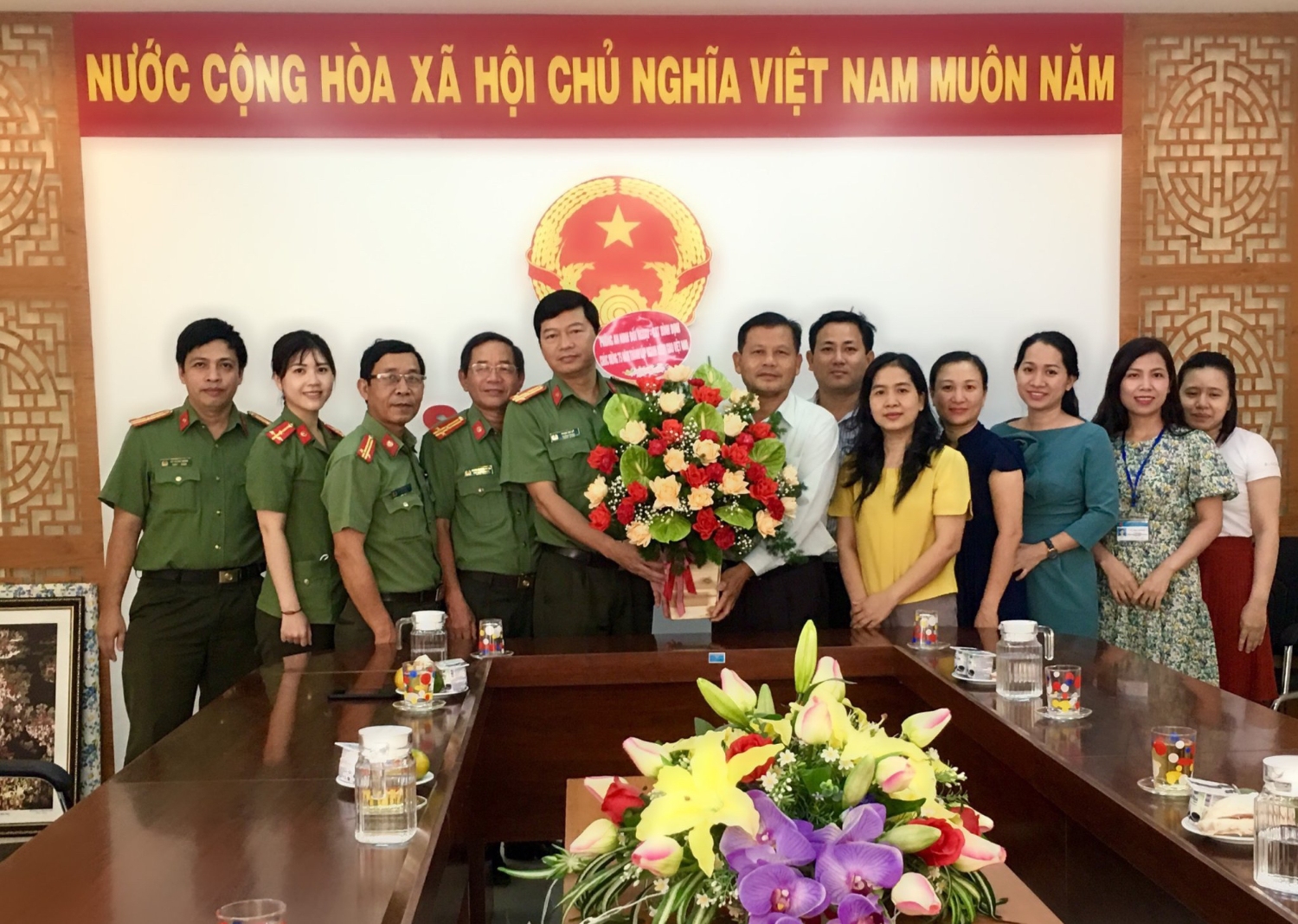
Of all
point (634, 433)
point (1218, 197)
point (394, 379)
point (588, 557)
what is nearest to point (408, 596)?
point (588, 557)

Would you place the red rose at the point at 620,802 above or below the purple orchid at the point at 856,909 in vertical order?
above

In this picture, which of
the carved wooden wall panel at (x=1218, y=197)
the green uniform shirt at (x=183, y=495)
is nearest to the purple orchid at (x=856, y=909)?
the green uniform shirt at (x=183, y=495)

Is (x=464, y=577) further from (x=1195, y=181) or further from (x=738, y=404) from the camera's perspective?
(x=1195, y=181)

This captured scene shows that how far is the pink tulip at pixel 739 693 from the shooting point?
1.35m

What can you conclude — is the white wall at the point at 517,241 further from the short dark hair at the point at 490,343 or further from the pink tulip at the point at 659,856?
the pink tulip at the point at 659,856

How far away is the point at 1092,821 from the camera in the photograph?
184 centimetres

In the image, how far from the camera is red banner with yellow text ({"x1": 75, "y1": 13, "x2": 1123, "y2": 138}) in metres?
4.18

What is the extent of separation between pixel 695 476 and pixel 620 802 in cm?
167

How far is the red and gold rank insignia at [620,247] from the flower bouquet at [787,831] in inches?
123

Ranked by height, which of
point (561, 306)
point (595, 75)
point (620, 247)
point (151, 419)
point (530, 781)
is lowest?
point (530, 781)

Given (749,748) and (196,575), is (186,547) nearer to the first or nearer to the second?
(196,575)

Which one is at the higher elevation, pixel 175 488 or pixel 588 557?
pixel 175 488

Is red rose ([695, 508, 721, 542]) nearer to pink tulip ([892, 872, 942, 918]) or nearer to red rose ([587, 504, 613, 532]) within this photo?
red rose ([587, 504, 613, 532])

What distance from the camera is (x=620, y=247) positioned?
4301 millimetres
